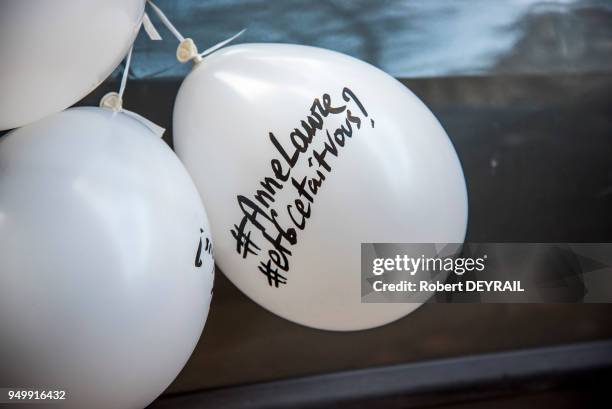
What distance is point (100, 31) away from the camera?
54 centimetres

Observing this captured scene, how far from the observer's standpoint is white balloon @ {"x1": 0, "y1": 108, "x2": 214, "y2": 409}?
523 mm

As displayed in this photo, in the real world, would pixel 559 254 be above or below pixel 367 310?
below

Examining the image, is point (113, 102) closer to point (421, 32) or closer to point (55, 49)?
point (55, 49)

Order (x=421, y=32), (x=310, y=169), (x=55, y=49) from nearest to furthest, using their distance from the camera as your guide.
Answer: (x=55, y=49), (x=310, y=169), (x=421, y=32)

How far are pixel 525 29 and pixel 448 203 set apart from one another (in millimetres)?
476

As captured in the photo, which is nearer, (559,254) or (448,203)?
(448,203)

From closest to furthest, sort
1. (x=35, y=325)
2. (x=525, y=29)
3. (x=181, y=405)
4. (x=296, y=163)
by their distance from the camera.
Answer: (x=35, y=325)
(x=296, y=163)
(x=181, y=405)
(x=525, y=29)

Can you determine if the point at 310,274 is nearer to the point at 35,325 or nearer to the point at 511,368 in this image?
the point at 35,325

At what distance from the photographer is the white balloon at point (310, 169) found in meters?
0.64

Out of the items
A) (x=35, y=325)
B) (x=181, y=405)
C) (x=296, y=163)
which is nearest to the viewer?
(x=35, y=325)

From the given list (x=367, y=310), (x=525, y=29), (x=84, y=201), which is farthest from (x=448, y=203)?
(x=525, y=29)

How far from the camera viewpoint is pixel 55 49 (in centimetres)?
52

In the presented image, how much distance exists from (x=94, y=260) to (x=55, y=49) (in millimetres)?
171
